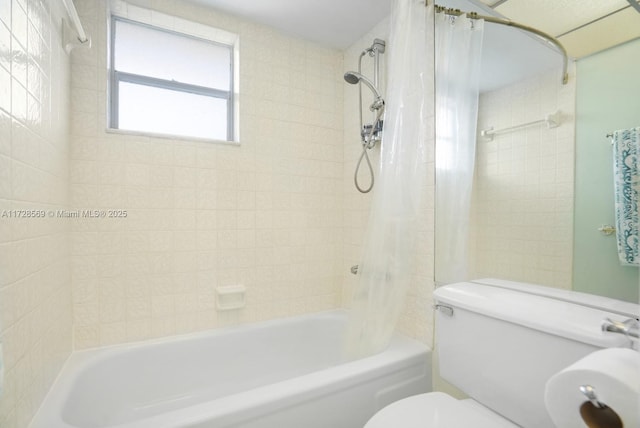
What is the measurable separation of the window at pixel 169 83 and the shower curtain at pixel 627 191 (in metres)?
1.81

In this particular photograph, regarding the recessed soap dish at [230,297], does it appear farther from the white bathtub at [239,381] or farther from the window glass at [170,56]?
the window glass at [170,56]

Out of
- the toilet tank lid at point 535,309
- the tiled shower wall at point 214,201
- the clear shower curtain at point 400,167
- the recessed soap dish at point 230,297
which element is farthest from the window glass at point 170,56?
the toilet tank lid at point 535,309

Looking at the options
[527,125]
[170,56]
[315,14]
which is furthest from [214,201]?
[527,125]

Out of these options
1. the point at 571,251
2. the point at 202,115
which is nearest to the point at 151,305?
the point at 202,115

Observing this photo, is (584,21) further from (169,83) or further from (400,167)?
(169,83)

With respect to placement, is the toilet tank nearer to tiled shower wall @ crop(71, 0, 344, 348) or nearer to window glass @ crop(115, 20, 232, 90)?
tiled shower wall @ crop(71, 0, 344, 348)

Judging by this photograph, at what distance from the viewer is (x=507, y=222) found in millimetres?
1193

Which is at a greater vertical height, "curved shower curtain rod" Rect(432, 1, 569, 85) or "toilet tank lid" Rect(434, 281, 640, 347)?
"curved shower curtain rod" Rect(432, 1, 569, 85)

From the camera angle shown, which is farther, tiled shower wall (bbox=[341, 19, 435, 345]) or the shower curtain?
tiled shower wall (bbox=[341, 19, 435, 345])

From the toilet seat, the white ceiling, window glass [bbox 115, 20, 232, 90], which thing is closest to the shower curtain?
the toilet seat

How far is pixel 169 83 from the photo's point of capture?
5.85 feet

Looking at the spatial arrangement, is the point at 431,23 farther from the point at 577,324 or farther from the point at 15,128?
the point at 15,128

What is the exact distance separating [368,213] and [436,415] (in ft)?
3.94

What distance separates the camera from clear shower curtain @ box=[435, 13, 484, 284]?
1310 mm
